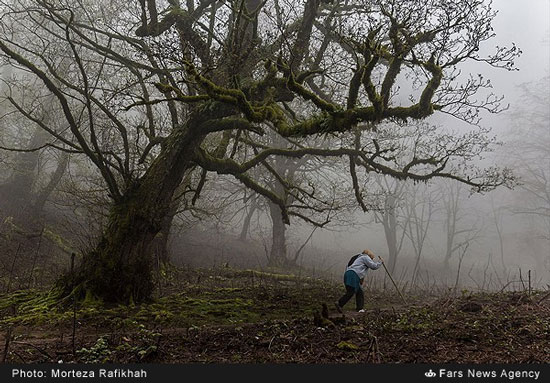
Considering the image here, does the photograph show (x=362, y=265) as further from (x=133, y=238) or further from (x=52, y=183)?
(x=52, y=183)

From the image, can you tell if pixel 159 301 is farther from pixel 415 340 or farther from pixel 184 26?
pixel 184 26

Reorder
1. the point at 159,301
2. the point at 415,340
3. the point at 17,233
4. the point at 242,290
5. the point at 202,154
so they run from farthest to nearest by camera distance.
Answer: the point at 17,233 → the point at 242,290 → the point at 202,154 → the point at 159,301 → the point at 415,340

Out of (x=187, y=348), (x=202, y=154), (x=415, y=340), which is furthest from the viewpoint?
(x=202, y=154)

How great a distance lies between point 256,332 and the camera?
4.99 meters

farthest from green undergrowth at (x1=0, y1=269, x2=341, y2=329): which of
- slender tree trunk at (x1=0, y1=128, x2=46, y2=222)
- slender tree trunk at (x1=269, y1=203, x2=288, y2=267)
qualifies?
slender tree trunk at (x1=0, y1=128, x2=46, y2=222)

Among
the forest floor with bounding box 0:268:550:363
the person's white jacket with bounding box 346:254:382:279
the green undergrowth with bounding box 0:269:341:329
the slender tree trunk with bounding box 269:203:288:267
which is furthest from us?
the slender tree trunk with bounding box 269:203:288:267

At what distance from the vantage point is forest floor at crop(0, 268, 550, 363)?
4000mm

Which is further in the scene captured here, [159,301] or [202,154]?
[202,154]

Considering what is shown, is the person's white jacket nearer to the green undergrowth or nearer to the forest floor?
the forest floor

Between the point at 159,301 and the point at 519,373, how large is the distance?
5642mm

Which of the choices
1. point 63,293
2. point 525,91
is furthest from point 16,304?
point 525,91

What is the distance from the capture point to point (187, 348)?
4.28 meters

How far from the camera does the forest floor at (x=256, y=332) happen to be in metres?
4.00

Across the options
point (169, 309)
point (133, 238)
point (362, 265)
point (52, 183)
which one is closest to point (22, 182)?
point (52, 183)
